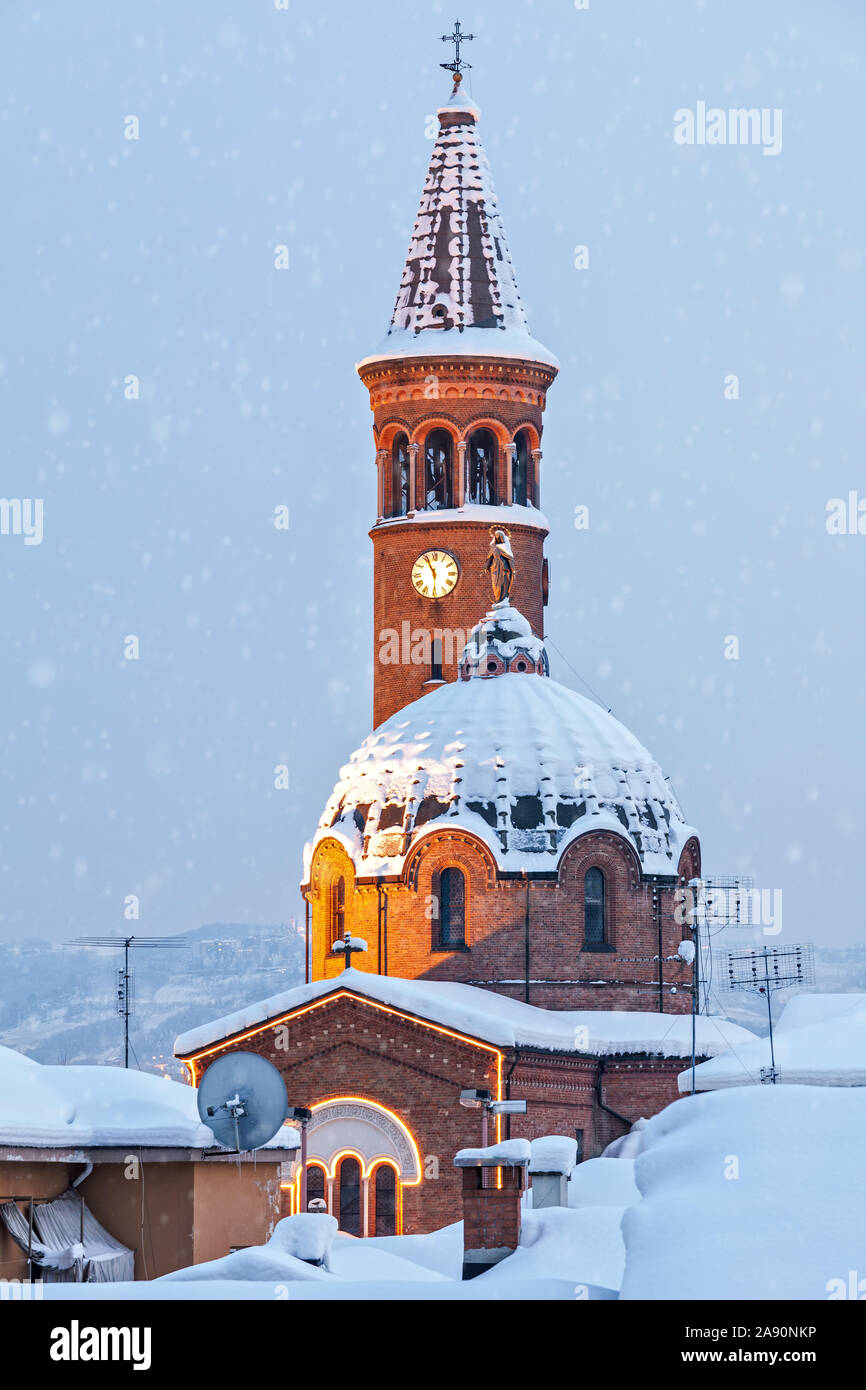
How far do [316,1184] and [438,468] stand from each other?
20119 millimetres

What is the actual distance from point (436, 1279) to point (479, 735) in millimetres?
27607

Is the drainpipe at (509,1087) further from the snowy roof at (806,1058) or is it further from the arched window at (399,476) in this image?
the arched window at (399,476)

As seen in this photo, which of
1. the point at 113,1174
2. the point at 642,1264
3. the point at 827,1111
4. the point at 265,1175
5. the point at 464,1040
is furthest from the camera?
the point at 464,1040

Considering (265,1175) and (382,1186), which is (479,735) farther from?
(265,1175)

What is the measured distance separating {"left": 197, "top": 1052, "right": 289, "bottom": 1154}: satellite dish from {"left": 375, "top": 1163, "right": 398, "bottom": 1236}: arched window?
16.5 meters

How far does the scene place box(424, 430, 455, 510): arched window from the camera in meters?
61.0

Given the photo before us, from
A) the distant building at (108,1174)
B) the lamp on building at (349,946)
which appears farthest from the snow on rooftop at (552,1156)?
the lamp on building at (349,946)

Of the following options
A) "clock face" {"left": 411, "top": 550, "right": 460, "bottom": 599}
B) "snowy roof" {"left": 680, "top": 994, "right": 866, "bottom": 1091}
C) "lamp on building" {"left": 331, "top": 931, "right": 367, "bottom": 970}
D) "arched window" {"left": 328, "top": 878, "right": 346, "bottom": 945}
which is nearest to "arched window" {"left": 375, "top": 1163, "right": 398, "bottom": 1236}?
"lamp on building" {"left": 331, "top": 931, "right": 367, "bottom": 970}

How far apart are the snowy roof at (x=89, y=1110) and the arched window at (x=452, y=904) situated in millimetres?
18675

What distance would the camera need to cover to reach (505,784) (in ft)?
170

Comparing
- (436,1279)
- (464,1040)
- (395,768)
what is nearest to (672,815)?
(395,768)

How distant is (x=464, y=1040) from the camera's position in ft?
154

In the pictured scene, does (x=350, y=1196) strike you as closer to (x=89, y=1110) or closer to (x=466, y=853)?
(x=466, y=853)

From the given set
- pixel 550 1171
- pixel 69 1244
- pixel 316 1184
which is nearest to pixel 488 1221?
pixel 550 1171
